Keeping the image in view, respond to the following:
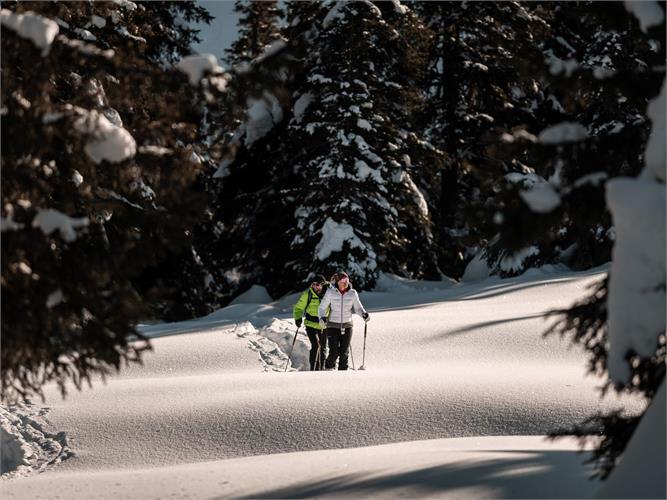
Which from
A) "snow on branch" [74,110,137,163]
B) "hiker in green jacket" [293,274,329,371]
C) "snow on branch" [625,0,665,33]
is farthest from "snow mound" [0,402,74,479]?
"snow on branch" [625,0,665,33]

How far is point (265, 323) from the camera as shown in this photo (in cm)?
1652

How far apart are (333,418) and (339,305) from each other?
446 cm

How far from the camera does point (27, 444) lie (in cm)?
901

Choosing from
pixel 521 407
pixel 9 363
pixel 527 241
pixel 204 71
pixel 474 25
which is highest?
pixel 474 25

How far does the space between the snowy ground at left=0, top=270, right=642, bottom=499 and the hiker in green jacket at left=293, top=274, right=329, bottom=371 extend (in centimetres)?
67

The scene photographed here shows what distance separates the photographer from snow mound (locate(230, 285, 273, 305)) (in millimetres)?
24750

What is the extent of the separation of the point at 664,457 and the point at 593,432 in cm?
119

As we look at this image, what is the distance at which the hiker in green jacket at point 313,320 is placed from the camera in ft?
45.9

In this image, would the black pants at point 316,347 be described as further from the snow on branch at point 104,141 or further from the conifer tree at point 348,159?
the snow on branch at point 104,141

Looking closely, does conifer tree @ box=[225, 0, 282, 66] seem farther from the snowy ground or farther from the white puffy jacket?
the white puffy jacket

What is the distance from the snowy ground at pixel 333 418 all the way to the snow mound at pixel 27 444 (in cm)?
3

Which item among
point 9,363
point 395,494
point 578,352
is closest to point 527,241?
point 395,494

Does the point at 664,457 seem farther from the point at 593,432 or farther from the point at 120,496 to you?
the point at 120,496

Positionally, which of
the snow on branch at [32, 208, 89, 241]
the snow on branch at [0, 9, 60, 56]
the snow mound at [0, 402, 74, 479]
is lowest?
the snow mound at [0, 402, 74, 479]
